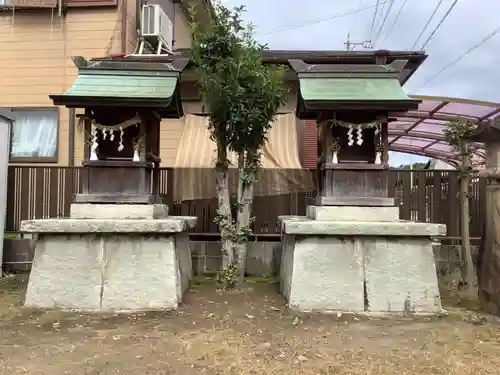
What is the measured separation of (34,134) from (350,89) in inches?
311

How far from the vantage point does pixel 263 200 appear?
10.0 meters

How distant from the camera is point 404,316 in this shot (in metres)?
6.62

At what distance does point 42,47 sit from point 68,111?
1727mm

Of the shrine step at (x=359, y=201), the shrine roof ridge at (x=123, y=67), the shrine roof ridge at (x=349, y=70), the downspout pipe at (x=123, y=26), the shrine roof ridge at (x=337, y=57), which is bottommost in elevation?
the shrine step at (x=359, y=201)

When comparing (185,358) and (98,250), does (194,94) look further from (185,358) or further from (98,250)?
(185,358)

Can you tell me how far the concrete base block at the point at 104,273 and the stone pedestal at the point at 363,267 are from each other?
71.2 inches

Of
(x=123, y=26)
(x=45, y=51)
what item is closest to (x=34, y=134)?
(x=45, y=51)

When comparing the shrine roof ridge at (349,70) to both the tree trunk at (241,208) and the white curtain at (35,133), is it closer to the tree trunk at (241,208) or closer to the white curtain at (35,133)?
the tree trunk at (241,208)

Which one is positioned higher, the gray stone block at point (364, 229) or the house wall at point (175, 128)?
the house wall at point (175, 128)

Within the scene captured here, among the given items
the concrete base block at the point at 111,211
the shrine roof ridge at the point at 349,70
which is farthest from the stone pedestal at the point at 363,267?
the shrine roof ridge at the point at 349,70

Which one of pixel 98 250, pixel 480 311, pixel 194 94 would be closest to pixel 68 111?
pixel 194 94

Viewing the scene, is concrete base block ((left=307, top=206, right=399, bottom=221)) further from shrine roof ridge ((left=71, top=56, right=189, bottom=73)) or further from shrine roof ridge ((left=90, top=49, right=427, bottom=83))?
shrine roof ridge ((left=90, top=49, right=427, bottom=83))

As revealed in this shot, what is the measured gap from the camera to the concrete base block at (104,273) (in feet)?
22.4

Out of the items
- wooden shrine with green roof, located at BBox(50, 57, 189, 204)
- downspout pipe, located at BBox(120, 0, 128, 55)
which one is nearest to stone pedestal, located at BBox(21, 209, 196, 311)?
wooden shrine with green roof, located at BBox(50, 57, 189, 204)
